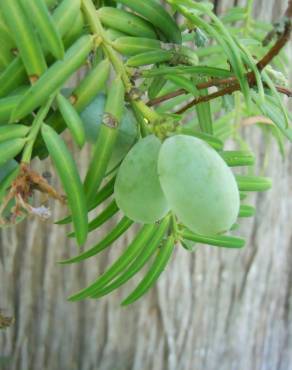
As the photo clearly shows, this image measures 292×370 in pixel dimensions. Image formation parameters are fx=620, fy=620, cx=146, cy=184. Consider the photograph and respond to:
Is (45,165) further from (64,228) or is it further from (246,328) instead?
(246,328)

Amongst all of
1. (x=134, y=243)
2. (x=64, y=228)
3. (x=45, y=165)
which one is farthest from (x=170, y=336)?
(x=134, y=243)

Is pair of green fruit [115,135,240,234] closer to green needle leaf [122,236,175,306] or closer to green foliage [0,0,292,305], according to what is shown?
green foliage [0,0,292,305]

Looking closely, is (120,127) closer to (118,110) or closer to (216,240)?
(118,110)

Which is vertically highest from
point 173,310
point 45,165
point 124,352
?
point 45,165

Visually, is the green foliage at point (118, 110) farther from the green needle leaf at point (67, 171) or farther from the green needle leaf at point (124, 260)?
the green needle leaf at point (124, 260)

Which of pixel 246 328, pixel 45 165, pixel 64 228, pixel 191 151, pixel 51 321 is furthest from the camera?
pixel 246 328

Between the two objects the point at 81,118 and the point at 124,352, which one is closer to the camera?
the point at 81,118

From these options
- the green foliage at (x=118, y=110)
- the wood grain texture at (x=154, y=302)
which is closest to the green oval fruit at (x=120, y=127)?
the green foliage at (x=118, y=110)

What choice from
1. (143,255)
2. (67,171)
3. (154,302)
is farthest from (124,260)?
(154,302)
